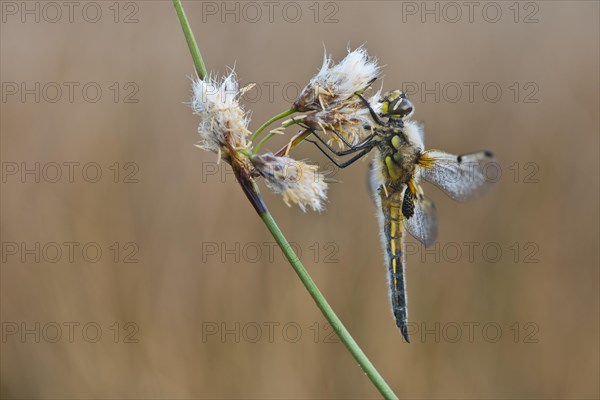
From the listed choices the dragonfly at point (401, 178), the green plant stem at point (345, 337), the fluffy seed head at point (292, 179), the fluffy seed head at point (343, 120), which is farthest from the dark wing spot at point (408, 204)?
the green plant stem at point (345, 337)

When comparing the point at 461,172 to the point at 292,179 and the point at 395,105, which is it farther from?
the point at 292,179

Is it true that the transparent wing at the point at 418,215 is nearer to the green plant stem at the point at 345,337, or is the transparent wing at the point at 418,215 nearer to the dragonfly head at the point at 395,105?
the dragonfly head at the point at 395,105

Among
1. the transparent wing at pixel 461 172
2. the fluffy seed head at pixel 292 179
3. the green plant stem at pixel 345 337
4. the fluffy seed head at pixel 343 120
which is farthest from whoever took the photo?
the transparent wing at pixel 461 172

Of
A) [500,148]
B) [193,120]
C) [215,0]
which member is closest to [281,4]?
[215,0]

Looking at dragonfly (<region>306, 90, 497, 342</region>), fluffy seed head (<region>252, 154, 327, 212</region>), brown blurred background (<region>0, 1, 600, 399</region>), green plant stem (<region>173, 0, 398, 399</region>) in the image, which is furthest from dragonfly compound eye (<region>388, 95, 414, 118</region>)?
brown blurred background (<region>0, 1, 600, 399</region>)

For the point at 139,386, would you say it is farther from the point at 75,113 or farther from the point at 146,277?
the point at 75,113

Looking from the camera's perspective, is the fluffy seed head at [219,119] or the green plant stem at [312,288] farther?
the fluffy seed head at [219,119]
